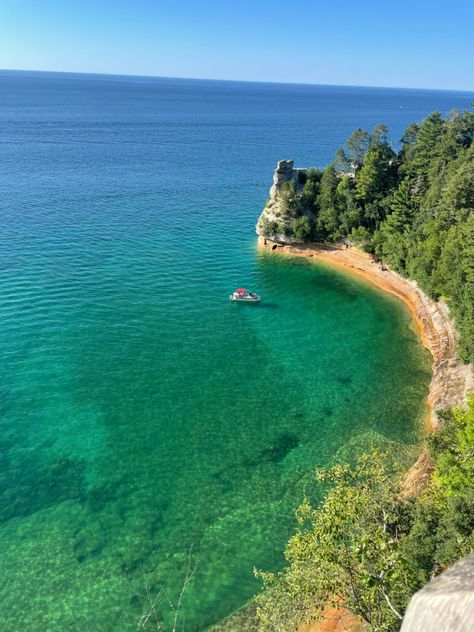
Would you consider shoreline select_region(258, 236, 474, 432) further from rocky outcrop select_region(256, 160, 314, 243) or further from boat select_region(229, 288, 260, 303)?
boat select_region(229, 288, 260, 303)

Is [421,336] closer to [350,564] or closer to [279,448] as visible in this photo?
[279,448]

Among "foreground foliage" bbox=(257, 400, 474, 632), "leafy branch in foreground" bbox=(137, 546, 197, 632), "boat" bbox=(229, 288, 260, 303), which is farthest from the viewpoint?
"boat" bbox=(229, 288, 260, 303)

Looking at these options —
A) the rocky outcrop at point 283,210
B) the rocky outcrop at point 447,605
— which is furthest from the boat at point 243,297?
the rocky outcrop at point 447,605

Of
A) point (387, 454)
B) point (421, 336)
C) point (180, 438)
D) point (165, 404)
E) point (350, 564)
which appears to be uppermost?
point (350, 564)

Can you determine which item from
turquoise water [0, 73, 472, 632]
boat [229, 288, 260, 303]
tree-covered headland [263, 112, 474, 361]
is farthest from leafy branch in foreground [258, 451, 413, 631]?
boat [229, 288, 260, 303]

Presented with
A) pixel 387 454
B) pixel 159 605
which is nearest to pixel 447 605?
pixel 387 454
